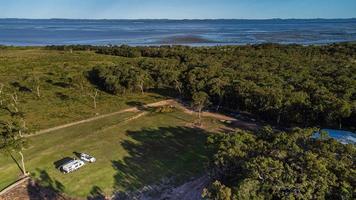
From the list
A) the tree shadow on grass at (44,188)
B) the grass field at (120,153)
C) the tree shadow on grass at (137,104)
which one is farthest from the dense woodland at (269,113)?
the tree shadow on grass at (137,104)

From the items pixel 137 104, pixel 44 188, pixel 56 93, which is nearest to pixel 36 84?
pixel 56 93

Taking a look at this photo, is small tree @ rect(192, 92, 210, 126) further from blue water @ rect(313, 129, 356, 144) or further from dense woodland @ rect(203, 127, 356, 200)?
dense woodland @ rect(203, 127, 356, 200)

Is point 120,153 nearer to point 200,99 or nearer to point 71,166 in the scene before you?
point 71,166

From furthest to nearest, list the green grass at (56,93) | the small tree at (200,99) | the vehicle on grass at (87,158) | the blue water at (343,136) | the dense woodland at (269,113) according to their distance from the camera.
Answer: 1. the green grass at (56,93)
2. the small tree at (200,99)
3. the vehicle on grass at (87,158)
4. the blue water at (343,136)
5. the dense woodland at (269,113)

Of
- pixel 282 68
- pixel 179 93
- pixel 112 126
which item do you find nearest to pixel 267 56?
pixel 282 68

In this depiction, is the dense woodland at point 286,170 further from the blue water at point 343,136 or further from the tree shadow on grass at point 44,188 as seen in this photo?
the tree shadow on grass at point 44,188
